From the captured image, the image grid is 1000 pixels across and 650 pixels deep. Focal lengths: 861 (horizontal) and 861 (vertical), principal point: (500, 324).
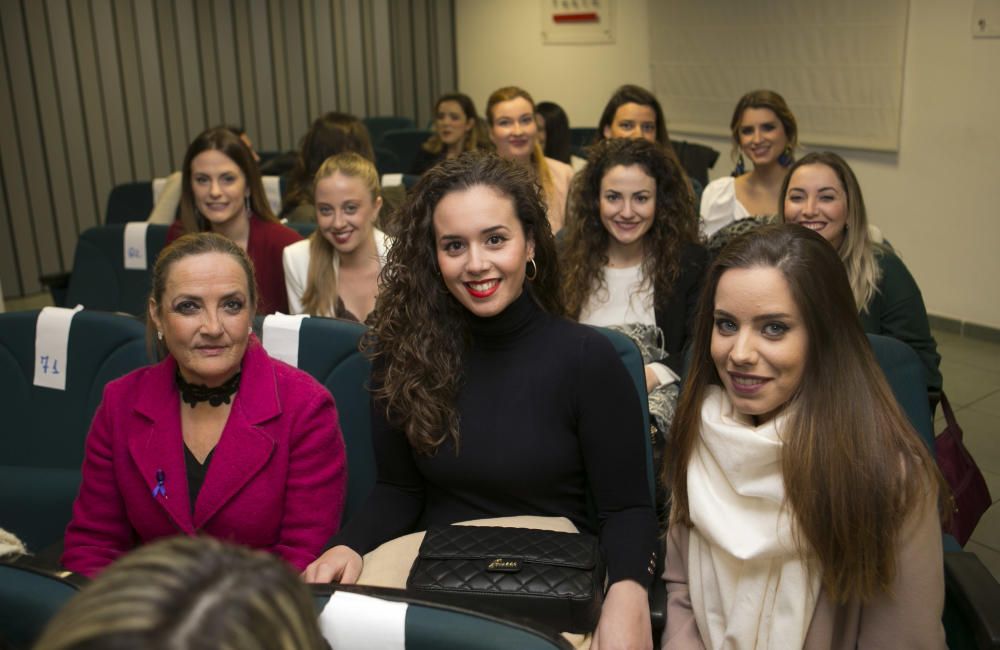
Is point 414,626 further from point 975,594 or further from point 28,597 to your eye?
point 975,594

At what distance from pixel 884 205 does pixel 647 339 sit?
340 cm

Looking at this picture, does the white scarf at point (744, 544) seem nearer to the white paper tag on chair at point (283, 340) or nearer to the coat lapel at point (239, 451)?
the coat lapel at point (239, 451)

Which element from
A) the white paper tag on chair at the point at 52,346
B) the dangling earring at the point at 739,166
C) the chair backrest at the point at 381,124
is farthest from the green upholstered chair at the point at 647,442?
the chair backrest at the point at 381,124

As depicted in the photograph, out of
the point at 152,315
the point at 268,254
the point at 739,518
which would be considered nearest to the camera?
the point at 739,518

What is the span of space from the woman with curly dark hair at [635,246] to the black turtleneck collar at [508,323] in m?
0.99

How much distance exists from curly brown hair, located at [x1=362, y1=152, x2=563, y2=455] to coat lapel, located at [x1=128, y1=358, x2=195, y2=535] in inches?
16.9

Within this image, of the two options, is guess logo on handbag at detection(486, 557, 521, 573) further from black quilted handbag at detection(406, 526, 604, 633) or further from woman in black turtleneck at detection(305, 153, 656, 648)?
woman in black turtleneck at detection(305, 153, 656, 648)

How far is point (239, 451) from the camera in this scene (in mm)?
1783

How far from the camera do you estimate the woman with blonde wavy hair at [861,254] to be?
2.57 meters

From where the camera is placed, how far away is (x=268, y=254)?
3398 mm

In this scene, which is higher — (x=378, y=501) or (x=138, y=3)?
(x=138, y=3)

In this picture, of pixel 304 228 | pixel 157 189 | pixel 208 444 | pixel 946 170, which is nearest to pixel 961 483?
pixel 208 444

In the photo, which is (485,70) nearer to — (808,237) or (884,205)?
(884,205)

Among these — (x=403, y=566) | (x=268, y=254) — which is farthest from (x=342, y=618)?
(x=268, y=254)
